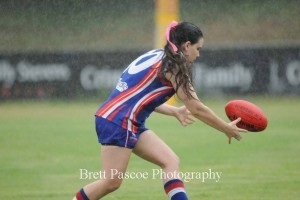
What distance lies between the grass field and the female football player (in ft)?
6.41

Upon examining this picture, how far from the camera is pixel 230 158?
415 inches

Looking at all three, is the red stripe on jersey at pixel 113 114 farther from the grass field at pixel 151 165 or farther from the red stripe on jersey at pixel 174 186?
the grass field at pixel 151 165

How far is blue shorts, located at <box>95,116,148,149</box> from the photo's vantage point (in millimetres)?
5617

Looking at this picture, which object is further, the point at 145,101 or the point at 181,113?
the point at 181,113

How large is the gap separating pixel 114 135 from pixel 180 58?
0.76 meters

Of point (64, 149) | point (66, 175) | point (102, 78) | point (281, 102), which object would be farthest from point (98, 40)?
point (66, 175)

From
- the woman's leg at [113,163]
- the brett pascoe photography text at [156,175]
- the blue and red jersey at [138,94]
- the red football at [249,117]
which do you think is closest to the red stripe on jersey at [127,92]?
the blue and red jersey at [138,94]

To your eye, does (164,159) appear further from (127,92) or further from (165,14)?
(165,14)

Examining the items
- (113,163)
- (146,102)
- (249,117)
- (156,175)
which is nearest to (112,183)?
(113,163)

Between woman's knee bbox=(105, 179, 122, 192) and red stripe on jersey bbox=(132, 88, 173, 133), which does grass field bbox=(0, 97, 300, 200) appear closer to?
woman's knee bbox=(105, 179, 122, 192)

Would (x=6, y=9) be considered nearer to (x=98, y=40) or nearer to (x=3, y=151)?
(x=98, y=40)

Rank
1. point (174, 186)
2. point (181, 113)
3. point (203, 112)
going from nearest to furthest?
1. point (203, 112)
2. point (174, 186)
3. point (181, 113)

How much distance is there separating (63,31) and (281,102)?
1098 cm

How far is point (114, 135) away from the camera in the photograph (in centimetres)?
561
